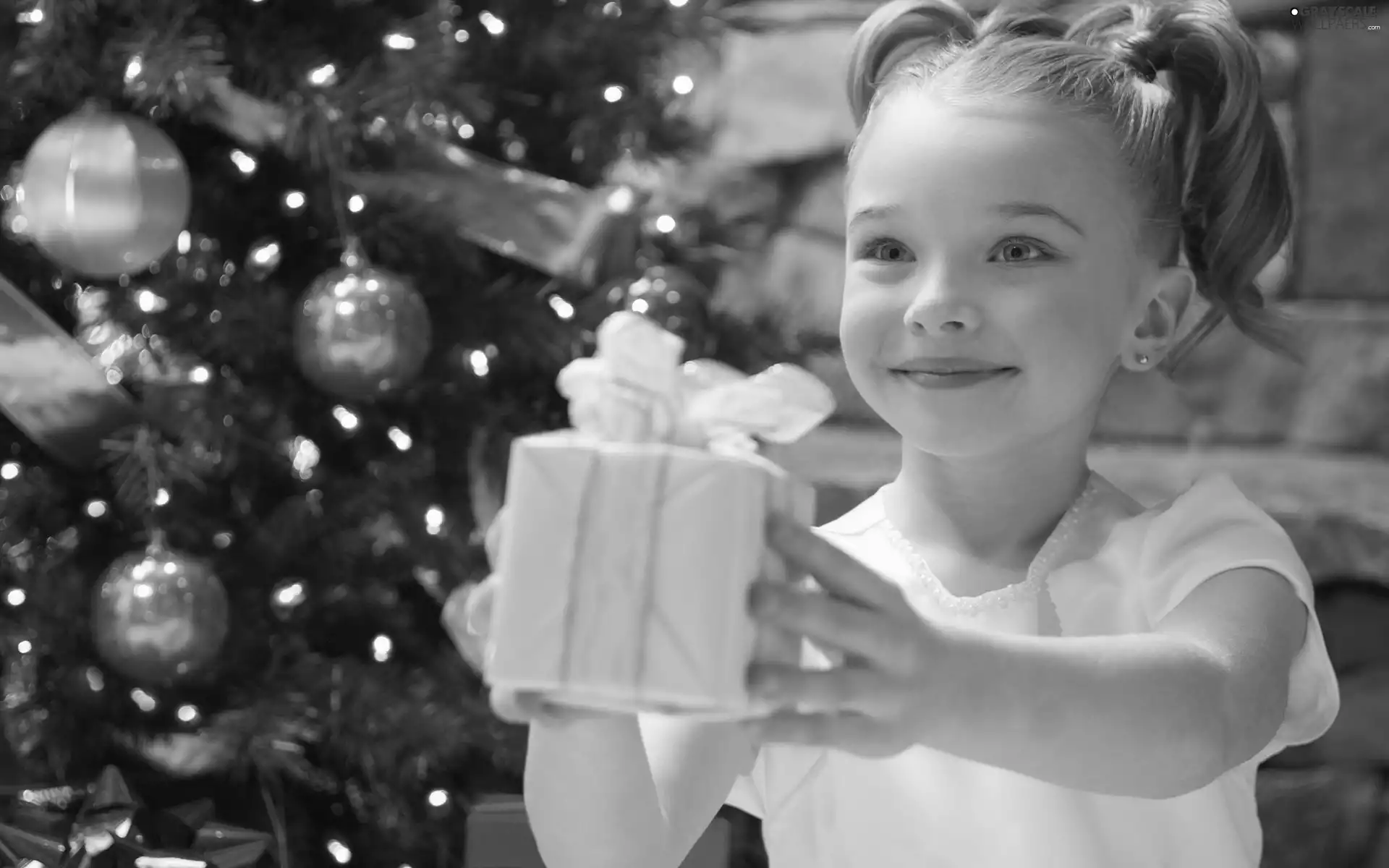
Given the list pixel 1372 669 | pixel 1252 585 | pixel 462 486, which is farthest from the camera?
pixel 1372 669

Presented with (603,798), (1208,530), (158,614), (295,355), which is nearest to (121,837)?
(158,614)

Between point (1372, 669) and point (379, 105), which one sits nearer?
point (379, 105)

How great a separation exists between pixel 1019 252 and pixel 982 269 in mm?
30

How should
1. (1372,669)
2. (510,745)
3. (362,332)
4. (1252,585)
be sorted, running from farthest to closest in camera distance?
1. (1372,669)
2. (510,745)
3. (362,332)
4. (1252,585)

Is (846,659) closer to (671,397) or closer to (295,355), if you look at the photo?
(671,397)

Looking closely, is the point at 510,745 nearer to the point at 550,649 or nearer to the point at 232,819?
the point at 232,819

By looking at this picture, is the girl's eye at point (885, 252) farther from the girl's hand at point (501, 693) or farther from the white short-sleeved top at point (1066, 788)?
the girl's hand at point (501, 693)

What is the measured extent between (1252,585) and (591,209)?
925 millimetres

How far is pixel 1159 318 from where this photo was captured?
0.99m

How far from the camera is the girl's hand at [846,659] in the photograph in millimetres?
618

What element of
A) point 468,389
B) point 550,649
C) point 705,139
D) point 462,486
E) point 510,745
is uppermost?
point 550,649

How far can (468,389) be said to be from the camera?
164 centimetres

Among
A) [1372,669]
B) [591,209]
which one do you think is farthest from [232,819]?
[1372,669]

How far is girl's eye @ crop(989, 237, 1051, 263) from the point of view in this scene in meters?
0.87
